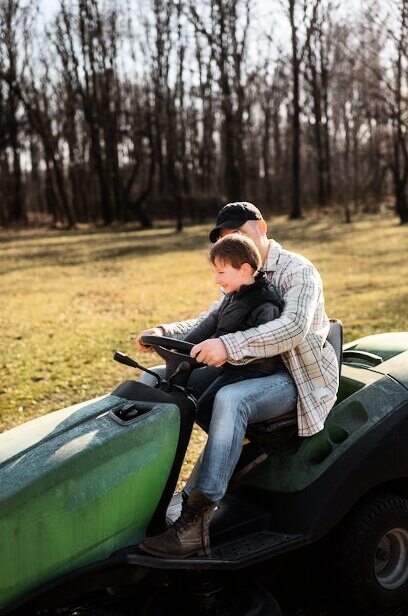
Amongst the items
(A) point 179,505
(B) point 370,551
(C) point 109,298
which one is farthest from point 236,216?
(C) point 109,298

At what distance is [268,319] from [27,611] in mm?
1332

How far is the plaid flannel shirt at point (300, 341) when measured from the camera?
2643 millimetres

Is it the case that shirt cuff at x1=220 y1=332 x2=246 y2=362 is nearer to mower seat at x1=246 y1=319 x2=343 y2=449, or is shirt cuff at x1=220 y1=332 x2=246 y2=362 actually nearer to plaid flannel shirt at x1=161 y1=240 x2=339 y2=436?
plaid flannel shirt at x1=161 y1=240 x2=339 y2=436

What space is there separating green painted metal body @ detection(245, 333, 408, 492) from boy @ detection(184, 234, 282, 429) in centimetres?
32

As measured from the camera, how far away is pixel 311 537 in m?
2.62

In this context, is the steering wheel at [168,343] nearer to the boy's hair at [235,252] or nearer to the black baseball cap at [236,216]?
the boy's hair at [235,252]

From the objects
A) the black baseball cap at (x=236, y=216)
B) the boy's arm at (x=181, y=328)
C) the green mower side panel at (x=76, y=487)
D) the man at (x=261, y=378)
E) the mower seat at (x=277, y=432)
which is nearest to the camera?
the green mower side panel at (x=76, y=487)

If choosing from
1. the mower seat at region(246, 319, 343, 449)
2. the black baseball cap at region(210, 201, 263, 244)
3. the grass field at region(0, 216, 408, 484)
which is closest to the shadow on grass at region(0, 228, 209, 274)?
the grass field at region(0, 216, 408, 484)

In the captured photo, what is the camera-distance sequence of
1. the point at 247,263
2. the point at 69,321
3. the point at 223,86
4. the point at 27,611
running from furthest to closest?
1. the point at 223,86
2. the point at 69,321
3. the point at 247,263
4. the point at 27,611

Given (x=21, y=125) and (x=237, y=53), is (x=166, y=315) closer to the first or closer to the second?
(x=237, y=53)

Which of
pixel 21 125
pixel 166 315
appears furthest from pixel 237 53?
pixel 166 315

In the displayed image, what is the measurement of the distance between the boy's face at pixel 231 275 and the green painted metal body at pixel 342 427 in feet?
2.26

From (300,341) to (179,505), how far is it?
846 millimetres

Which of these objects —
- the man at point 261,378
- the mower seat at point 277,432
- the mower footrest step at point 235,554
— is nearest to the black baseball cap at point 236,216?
the man at point 261,378
